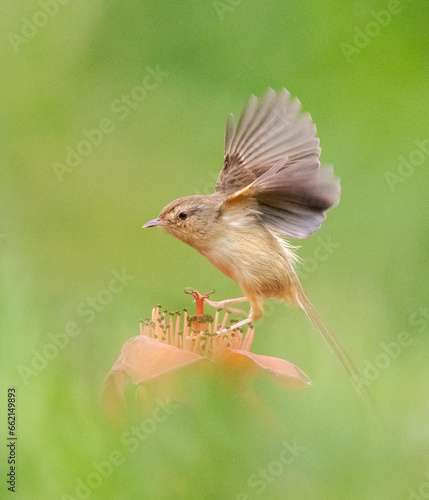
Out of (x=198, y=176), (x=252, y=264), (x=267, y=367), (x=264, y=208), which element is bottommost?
(x=267, y=367)

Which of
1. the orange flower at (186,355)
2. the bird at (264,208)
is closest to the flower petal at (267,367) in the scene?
the orange flower at (186,355)

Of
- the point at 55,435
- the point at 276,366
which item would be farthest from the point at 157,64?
the point at 55,435

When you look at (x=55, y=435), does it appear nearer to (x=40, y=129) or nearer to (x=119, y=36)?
(x=40, y=129)

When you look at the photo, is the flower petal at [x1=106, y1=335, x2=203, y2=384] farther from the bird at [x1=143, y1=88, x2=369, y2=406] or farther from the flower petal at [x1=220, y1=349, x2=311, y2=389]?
the bird at [x1=143, y1=88, x2=369, y2=406]

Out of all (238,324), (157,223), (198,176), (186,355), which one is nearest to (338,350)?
(238,324)

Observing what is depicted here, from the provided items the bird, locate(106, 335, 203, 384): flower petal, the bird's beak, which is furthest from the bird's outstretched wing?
locate(106, 335, 203, 384): flower petal

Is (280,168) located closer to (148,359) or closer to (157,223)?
(157,223)
